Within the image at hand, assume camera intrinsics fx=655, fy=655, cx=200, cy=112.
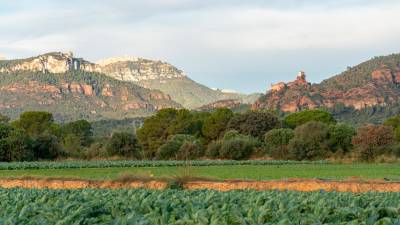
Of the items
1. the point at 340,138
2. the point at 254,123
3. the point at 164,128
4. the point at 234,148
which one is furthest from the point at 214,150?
the point at 164,128

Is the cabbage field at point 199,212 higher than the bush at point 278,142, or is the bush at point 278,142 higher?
the bush at point 278,142

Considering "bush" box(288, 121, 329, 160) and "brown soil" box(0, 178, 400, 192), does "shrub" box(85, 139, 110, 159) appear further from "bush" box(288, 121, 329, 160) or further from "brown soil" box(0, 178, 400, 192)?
"brown soil" box(0, 178, 400, 192)

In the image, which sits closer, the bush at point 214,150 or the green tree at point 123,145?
the bush at point 214,150

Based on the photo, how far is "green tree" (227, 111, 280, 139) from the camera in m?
96.1

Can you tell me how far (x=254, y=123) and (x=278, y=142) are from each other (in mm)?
12972

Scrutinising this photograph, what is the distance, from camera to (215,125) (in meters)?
101

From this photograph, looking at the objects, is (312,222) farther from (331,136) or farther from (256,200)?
(331,136)

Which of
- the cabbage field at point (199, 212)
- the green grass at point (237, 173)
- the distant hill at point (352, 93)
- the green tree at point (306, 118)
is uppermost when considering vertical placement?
the distant hill at point (352, 93)

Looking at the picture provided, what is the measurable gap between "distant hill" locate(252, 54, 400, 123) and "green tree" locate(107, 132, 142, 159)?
209 feet

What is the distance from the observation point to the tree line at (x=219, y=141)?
74312 mm

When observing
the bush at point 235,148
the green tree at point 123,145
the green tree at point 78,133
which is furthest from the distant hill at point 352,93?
the green tree at point 123,145

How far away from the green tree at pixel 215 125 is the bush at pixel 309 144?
22.2 meters

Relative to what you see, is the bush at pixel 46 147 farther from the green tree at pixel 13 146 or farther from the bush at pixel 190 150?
the bush at pixel 190 150

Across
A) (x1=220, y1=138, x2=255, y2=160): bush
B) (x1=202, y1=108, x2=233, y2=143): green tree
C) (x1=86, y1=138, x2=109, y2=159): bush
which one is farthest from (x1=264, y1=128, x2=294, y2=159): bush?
(x1=86, y1=138, x2=109, y2=159): bush
